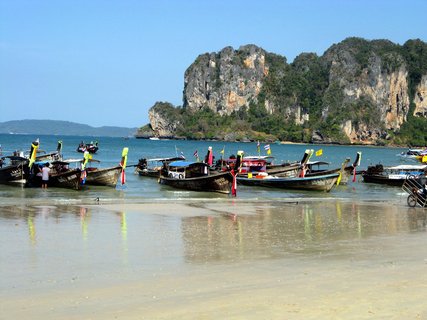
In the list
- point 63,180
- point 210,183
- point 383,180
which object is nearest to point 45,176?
point 63,180

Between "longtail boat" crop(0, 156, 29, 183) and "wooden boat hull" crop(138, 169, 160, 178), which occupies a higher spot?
"longtail boat" crop(0, 156, 29, 183)

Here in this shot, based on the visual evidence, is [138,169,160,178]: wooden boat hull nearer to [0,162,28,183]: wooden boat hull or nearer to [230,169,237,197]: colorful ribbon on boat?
[0,162,28,183]: wooden boat hull

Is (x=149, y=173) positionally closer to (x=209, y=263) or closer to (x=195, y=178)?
(x=195, y=178)

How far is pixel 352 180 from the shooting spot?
49.6m

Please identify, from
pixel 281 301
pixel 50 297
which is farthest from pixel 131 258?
pixel 281 301

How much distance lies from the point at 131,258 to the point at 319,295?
4.61m

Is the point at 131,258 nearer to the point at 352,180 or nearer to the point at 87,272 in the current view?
the point at 87,272

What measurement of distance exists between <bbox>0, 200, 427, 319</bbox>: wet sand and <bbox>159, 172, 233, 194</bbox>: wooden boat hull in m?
11.0

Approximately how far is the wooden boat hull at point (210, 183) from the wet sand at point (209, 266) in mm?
10958

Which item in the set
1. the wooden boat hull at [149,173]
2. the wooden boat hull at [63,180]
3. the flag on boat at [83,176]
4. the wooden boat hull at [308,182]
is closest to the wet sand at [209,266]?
the wooden boat hull at [63,180]

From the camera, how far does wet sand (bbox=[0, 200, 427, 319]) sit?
9.41m

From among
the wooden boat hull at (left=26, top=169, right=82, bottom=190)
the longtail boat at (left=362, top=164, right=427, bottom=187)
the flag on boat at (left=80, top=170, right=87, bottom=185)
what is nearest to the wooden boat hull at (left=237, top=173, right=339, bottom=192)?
the longtail boat at (left=362, top=164, right=427, bottom=187)

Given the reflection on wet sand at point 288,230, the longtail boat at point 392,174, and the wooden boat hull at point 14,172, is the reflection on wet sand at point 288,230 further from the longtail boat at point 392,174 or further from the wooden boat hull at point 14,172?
the longtail boat at point 392,174

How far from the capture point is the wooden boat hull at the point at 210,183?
1307 inches
